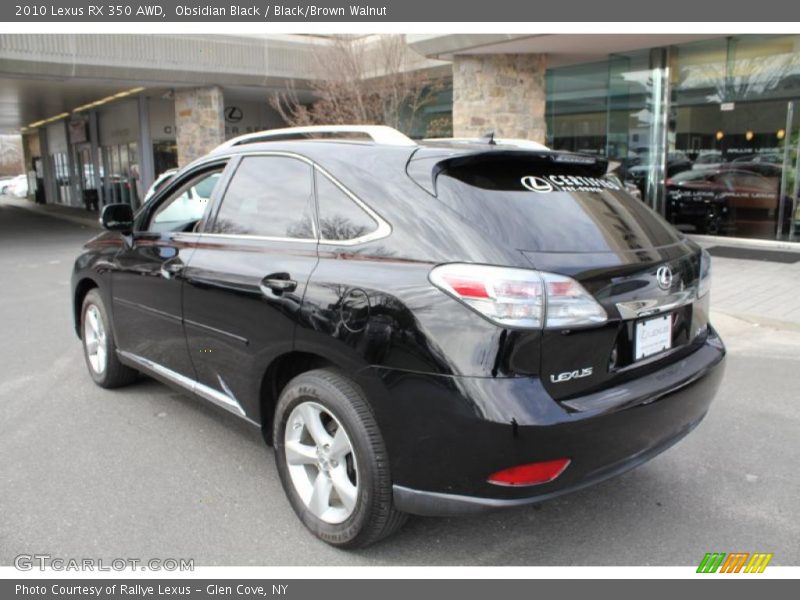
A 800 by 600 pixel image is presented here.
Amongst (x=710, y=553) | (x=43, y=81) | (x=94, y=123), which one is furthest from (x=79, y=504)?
(x=94, y=123)

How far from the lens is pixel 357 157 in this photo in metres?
3.04

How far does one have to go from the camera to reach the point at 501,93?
12.6 meters

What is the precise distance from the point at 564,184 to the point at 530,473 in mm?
1331

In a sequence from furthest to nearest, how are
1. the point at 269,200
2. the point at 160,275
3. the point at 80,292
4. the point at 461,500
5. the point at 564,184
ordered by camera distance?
the point at 80,292 → the point at 160,275 → the point at 269,200 → the point at 564,184 → the point at 461,500

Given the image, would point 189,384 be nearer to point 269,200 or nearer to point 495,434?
point 269,200

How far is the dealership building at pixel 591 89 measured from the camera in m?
12.2

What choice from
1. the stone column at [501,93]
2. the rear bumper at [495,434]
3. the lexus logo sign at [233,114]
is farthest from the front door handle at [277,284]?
the lexus logo sign at [233,114]

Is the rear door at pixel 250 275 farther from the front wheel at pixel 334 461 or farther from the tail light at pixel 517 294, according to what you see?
the tail light at pixel 517 294

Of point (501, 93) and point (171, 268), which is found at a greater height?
point (501, 93)

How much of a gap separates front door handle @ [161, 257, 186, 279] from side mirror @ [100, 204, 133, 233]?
0.76 metres

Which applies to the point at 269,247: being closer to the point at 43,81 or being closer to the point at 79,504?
the point at 79,504

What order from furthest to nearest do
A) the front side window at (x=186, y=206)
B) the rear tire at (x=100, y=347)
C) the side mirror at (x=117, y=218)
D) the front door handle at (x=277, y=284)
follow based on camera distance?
the rear tire at (x=100, y=347)
the side mirror at (x=117, y=218)
the front side window at (x=186, y=206)
the front door handle at (x=277, y=284)

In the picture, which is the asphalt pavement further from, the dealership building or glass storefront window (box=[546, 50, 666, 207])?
glass storefront window (box=[546, 50, 666, 207])

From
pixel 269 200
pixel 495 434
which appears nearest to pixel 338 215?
pixel 269 200
